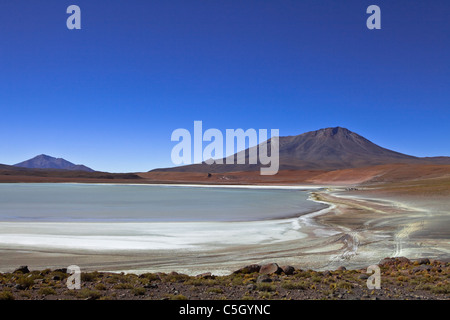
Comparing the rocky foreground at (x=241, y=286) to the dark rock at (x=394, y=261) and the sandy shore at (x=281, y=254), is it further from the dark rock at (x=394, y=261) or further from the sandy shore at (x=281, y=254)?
the sandy shore at (x=281, y=254)

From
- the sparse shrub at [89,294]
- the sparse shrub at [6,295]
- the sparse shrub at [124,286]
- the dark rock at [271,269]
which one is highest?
the sparse shrub at [6,295]

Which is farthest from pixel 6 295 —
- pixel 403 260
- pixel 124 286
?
pixel 403 260

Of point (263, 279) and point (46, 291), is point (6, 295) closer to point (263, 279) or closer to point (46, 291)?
point (46, 291)

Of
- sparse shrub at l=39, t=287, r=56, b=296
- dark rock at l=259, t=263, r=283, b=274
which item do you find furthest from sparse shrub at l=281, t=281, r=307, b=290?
sparse shrub at l=39, t=287, r=56, b=296

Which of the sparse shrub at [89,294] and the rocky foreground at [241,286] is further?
the rocky foreground at [241,286]

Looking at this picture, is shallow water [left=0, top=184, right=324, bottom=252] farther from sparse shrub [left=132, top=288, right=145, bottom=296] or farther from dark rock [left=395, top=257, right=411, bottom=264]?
sparse shrub [left=132, top=288, right=145, bottom=296]

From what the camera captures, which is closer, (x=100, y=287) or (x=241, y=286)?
(x=100, y=287)

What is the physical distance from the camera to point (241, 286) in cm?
834

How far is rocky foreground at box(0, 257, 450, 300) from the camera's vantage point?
748 centimetres

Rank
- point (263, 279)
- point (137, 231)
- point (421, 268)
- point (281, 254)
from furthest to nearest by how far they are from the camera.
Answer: point (137, 231), point (281, 254), point (421, 268), point (263, 279)

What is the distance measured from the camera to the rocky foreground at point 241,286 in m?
7.48

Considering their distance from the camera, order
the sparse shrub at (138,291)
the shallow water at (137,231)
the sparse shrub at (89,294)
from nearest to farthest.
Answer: the sparse shrub at (89,294)
the sparse shrub at (138,291)
the shallow water at (137,231)

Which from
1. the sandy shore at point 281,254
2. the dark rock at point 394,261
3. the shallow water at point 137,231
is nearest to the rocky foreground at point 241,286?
the dark rock at point 394,261
